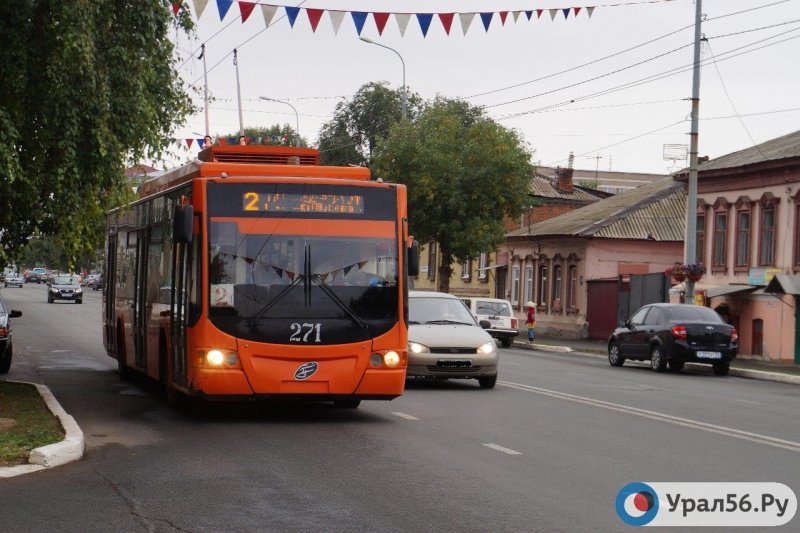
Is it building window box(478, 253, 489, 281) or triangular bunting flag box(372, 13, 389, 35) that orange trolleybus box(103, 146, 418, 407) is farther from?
building window box(478, 253, 489, 281)

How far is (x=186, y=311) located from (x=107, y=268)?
8.80 m

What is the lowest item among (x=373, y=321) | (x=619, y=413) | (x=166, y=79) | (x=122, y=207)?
(x=619, y=413)

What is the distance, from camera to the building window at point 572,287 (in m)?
58.6

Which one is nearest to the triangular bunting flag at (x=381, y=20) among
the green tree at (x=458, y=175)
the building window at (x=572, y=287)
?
the green tree at (x=458, y=175)

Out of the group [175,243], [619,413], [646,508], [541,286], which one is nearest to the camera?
[646,508]

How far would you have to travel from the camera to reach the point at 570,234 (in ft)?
190

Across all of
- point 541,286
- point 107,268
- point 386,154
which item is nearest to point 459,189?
point 386,154

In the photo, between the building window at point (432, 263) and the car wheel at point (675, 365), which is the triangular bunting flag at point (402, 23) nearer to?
the car wheel at point (675, 365)

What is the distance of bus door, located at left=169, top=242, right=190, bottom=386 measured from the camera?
14.8m

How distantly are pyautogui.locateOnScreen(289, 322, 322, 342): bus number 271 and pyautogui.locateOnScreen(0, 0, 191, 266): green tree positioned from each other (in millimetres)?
2930

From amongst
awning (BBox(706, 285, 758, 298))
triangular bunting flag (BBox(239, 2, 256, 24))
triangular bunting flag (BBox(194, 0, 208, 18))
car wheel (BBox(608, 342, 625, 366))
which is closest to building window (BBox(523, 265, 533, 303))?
awning (BBox(706, 285, 758, 298))

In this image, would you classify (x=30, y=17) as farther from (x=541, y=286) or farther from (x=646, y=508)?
(x=541, y=286)

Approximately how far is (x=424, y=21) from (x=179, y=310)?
10.4 m

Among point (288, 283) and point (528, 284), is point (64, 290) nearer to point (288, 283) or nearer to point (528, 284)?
point (528, 284)
